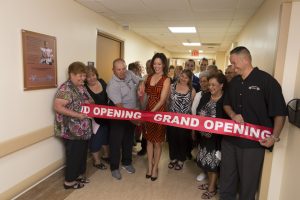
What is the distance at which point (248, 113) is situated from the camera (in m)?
2.12

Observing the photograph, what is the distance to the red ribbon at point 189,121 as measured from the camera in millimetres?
2096

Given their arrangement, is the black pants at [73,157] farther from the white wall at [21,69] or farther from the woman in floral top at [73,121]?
the white wall at [21,69]

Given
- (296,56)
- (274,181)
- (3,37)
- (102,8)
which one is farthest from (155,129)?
(102,8)

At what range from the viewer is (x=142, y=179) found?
3.06 m

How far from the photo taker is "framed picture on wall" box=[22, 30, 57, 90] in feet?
8.13

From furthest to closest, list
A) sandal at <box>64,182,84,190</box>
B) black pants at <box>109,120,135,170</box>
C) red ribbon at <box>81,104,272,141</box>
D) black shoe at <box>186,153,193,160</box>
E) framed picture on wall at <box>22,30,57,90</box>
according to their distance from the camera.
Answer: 1. black shoe at <box>186,153,193,160</box>
2. black pants at <box>109,120,135,170</box>
3. sandal at <box>64,182,84,190</box>
4. framed picture on wall at <box>22,30,57,90</box>
5. red ribbon at <box>81,104,272,141</box>

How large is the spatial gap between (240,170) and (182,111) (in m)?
1.14

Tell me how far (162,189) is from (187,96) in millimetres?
1225


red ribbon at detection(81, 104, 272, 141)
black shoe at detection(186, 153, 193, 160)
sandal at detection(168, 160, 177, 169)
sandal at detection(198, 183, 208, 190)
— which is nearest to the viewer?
red ribbon at detection(81, 104, 272, 141)

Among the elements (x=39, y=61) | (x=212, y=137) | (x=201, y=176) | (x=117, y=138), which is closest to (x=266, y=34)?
(x=212, y=137)

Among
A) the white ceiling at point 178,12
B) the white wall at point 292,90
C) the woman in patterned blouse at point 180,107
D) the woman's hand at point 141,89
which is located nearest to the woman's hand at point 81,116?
the woman's hand at point 141,89

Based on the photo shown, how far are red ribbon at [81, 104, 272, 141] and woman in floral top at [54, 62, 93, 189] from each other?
15 centimetres

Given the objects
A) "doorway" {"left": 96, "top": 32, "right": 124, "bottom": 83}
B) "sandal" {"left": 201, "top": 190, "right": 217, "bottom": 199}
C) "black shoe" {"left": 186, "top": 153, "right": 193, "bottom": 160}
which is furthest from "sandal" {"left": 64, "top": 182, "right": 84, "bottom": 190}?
"doorway" {"left": 96, "top": 32, "right": 124, "bottom": 83}

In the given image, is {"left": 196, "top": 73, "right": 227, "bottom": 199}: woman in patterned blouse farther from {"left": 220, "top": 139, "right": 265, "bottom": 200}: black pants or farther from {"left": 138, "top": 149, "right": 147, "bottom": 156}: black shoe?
{"left": 138, "top": 149, "right": 147, "bottom": 156}: black shoe
